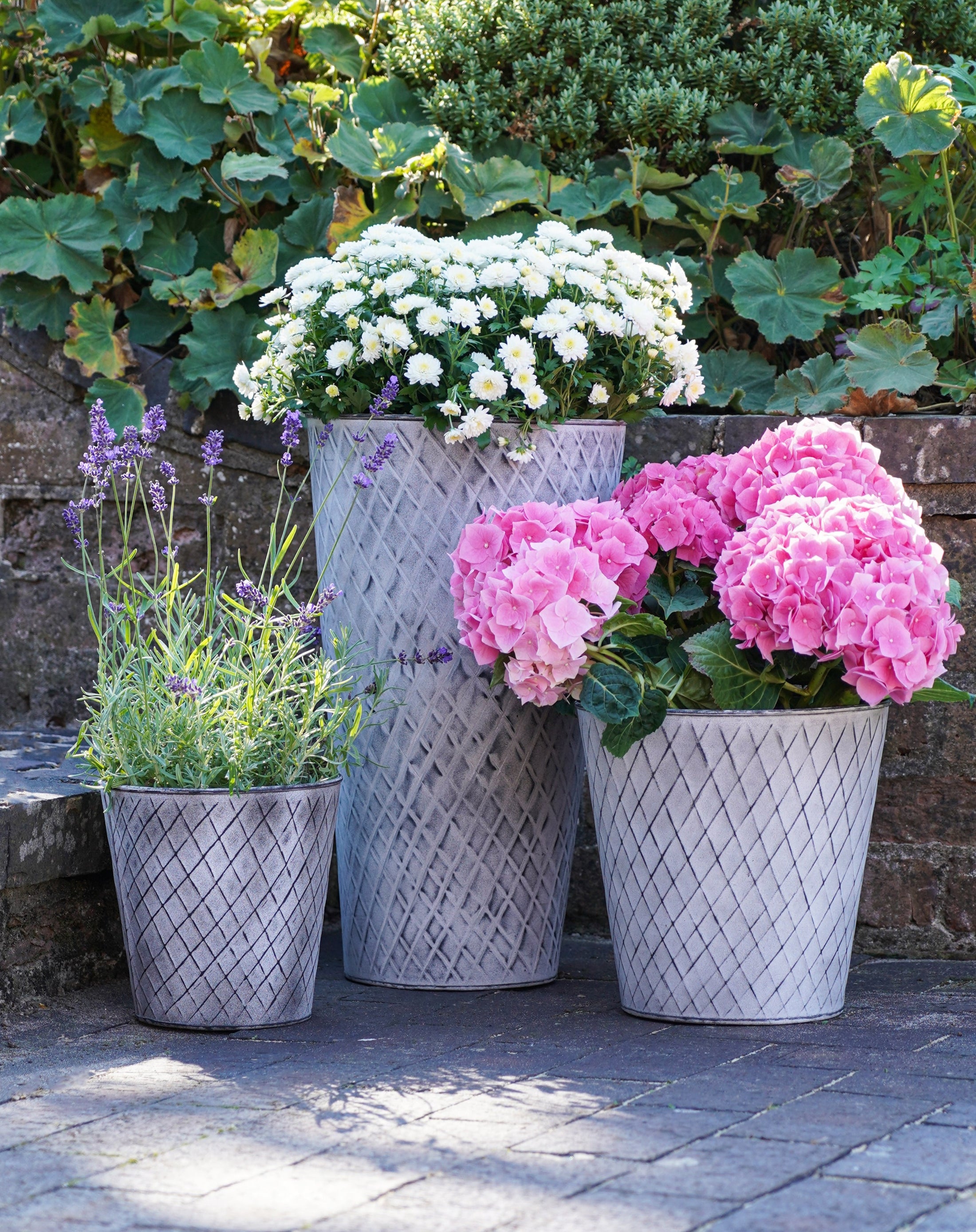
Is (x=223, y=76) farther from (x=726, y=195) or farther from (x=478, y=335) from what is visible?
(x=478, y=335)

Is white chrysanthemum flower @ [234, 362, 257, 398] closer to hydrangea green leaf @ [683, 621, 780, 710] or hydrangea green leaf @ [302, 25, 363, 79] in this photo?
hydrangea green leaf @ [683, 621, 780, 710]

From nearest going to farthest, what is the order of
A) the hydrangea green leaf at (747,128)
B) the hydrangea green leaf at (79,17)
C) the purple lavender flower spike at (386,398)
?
the purple lavender flower spike at (386,398) < the hydrangea green leaf at (747,128) < the hydrangea green leaf at (79,17)

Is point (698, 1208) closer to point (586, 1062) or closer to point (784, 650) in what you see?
point (586, 1062)

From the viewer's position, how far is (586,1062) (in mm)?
2377

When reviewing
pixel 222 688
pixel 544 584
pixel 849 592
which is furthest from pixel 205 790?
pixel 849 592

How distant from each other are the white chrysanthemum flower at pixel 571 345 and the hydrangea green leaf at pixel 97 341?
4.69 feet

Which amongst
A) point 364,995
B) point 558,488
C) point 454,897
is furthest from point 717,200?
point 364,995

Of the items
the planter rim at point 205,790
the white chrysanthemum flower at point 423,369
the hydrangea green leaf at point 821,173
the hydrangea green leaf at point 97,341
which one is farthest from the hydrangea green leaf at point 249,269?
the planter rim at point 205,790

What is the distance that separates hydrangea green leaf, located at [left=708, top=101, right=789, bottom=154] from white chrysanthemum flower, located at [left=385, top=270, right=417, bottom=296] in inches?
46.8

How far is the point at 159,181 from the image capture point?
379cm

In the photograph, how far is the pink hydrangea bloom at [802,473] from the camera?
2.61 metres

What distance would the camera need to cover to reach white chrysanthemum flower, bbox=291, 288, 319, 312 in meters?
2.80

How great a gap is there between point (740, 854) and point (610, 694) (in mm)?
356

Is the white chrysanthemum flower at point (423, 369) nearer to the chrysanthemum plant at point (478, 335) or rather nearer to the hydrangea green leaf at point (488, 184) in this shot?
the chrysanthemum plant at point (478, 335)
